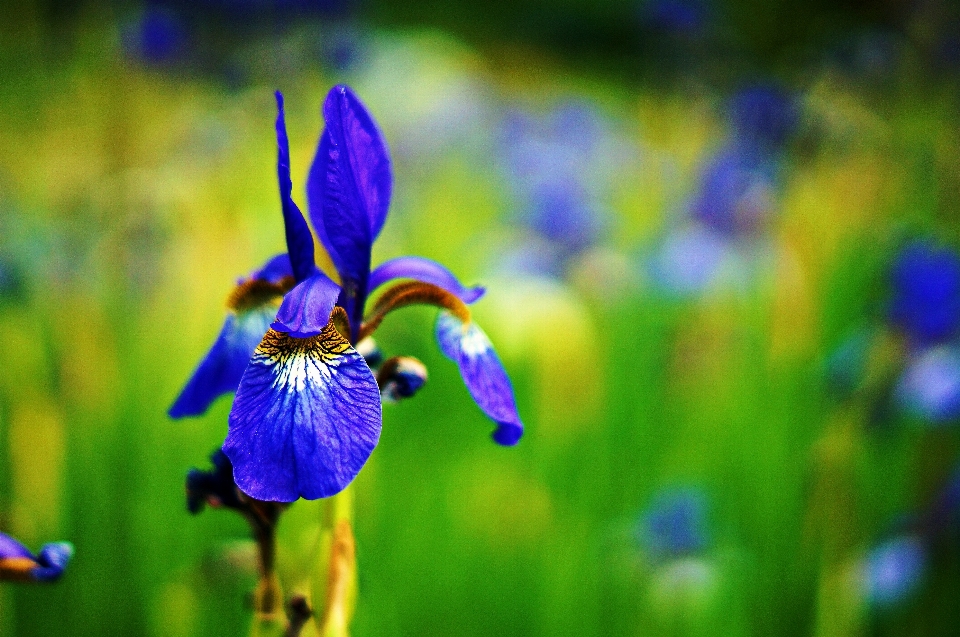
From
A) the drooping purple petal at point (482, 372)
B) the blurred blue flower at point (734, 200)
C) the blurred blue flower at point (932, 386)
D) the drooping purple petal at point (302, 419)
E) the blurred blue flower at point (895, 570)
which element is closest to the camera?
the drooping purple petal at point (302, 419)

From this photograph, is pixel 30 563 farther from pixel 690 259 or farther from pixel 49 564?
pixel 690 259

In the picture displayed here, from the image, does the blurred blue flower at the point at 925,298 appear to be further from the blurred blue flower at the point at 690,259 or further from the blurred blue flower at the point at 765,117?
the blurred blue flower at the point at 765,117

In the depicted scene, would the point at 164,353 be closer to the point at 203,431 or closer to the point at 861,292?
the point at 203,431

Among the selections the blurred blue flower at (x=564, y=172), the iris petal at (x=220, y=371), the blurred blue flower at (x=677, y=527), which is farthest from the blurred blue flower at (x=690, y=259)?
the iris petal at (x=220, y=371)

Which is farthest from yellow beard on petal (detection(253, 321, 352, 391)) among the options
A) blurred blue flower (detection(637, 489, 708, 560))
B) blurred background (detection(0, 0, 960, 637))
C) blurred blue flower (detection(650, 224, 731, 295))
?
blurred blue flower (detection(650, 224, 731, 295))

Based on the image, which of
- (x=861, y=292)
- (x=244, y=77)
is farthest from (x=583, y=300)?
(x=244, y=77)

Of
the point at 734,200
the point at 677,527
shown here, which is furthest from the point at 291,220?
the point at 734,200
